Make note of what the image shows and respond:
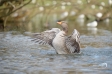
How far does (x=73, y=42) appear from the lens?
449 inches

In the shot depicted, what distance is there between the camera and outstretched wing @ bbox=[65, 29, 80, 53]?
1120 centimetres

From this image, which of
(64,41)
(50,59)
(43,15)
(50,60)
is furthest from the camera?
(43,15)

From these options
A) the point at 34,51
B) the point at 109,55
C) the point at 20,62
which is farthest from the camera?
the point at 34,51

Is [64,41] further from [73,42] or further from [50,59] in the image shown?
[50,59]

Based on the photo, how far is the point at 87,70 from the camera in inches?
348

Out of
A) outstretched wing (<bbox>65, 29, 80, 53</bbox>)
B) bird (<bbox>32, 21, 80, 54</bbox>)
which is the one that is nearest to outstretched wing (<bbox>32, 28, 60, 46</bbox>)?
bird (<bbox>32, 21, 80, 54</bbox>)

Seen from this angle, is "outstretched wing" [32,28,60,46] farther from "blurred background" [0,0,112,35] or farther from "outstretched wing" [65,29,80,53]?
"blurred background" [0,0,112,35]

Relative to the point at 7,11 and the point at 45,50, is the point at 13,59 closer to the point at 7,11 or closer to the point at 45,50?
the point at 45,50

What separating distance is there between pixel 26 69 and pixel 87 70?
1369 mm

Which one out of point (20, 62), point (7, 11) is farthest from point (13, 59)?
point (7, 11)

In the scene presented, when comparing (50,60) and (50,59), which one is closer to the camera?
(50,60)

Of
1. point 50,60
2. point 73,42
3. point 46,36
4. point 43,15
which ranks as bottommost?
point 50,60

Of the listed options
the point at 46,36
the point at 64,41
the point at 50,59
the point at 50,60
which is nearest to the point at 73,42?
the point at 64,41

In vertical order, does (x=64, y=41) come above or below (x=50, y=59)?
above
